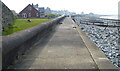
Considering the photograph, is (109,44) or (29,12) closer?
(109,44)

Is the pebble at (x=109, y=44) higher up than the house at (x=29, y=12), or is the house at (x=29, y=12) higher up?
the house at (x=29, y=12)

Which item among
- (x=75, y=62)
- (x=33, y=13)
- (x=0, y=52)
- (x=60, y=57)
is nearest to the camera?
(x=0, y=52)

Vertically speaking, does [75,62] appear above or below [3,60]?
below

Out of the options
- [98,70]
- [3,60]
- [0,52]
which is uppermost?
[0,52]

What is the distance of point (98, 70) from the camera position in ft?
13.1

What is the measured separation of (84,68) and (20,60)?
195cm

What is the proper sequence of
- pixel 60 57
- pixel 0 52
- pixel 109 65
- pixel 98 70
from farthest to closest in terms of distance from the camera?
pixel 60 57 < pixel 109 65 < pixel 98 70 < pixel 0 52

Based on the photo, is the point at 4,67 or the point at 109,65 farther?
the point at 109,65

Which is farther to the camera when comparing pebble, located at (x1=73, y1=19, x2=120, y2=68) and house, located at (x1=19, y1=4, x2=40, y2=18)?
house, located at (x1=19, y1=4, x2=40, y2=18)

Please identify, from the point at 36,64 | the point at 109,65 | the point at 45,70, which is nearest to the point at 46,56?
the point at 36,64

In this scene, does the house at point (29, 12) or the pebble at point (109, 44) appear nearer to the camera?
the pebble at point (109, 44)

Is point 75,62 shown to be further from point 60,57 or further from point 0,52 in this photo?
point 0,52

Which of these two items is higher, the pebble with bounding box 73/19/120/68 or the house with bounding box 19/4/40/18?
the house with bounding box 19/4/40/18

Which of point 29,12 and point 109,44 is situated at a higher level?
point 29,12
